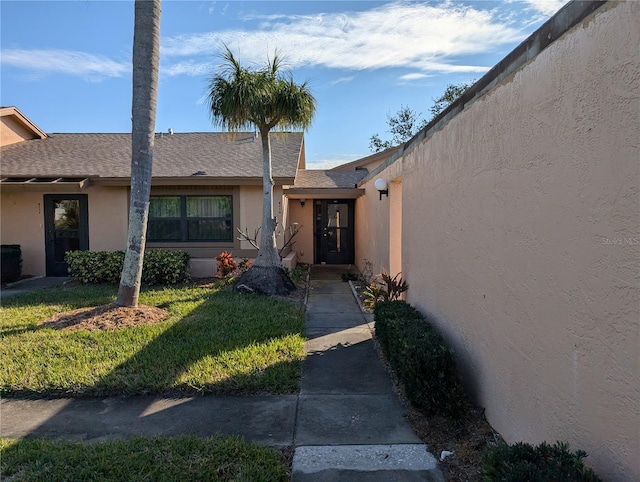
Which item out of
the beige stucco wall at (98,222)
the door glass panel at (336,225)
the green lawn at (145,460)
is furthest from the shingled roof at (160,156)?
the green lawn at (145,460)

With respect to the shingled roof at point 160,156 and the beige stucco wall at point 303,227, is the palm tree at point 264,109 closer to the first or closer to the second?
the shingled roof at point 160,156

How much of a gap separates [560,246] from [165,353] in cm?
476

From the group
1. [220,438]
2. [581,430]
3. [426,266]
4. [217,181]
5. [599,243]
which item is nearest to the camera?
[599,243]

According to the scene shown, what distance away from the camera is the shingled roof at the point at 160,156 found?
11984 millimetres

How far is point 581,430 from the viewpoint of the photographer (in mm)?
2279

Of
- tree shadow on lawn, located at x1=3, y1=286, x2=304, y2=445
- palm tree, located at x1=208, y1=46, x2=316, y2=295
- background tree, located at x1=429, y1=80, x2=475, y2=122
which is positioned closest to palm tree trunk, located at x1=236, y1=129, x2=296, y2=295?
palm tree, located at x1=208, y1=46, x2=316, y2=295

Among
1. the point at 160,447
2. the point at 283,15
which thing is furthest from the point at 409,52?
the point at 160,447

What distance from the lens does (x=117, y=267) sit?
10500 mm

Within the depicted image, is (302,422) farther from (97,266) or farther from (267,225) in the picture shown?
(97,266)

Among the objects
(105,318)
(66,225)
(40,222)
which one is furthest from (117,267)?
(105,318)

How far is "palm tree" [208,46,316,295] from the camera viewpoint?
8734 mm

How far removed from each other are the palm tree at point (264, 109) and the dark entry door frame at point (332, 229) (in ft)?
17.6

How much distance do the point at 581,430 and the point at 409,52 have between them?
7.57 m

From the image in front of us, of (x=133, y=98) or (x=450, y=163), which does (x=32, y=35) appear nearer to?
(x=133, y=98)
